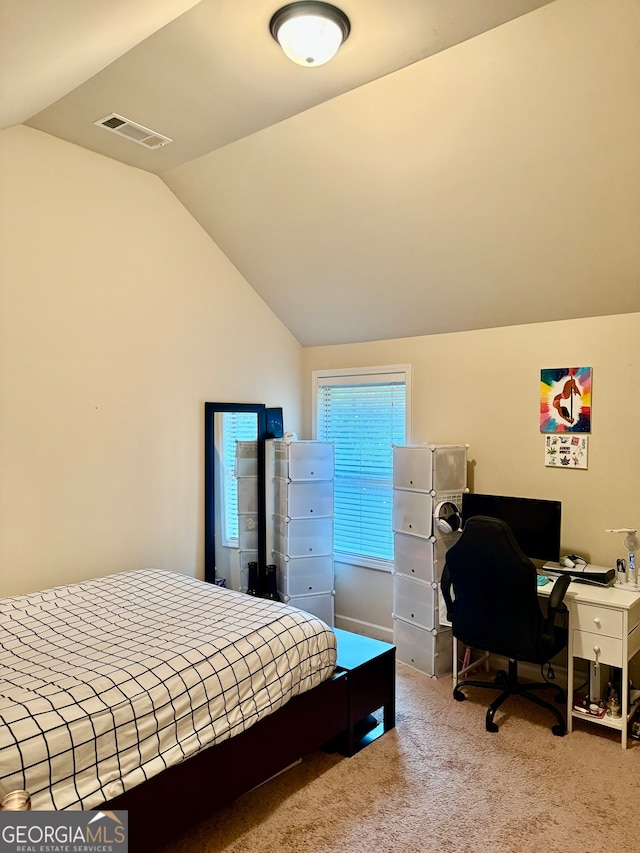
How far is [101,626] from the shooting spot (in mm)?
2549

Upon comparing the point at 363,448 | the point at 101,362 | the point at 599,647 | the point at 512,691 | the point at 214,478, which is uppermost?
the point at 101,362

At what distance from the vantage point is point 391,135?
2805mm

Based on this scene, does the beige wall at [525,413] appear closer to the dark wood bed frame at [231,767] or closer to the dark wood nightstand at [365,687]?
the dark wood nightstand at [365,687]

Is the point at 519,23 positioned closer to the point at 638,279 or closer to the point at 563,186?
the point at 563,186

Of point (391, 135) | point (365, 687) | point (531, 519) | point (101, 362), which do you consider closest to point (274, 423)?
point (101, 362)

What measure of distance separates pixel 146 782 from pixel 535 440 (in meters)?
2.68

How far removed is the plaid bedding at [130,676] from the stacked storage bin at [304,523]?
3.56 feet

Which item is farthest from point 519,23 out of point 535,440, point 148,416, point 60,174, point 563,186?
point 148,416

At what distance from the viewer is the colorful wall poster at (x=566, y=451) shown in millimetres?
3299

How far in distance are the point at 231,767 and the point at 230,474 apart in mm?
2142

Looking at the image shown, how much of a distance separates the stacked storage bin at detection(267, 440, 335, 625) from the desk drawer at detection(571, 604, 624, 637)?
5.85 ft

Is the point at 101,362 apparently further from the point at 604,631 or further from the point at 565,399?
the point at 604,631

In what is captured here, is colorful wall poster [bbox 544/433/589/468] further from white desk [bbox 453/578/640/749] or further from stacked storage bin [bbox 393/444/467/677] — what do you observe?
white desk [bbox 453/578/640/749]

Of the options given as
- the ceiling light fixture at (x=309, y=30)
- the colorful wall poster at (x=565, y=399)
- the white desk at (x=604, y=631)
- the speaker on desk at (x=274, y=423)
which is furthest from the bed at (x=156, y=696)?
the ceiling light fixture at (x=309, y=30)
